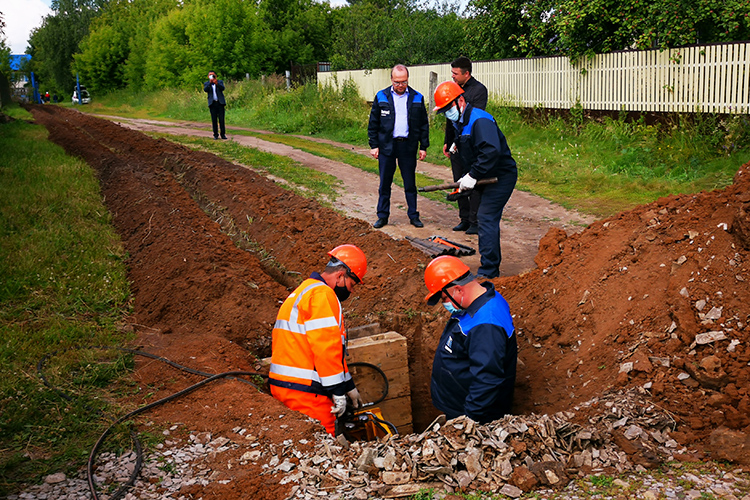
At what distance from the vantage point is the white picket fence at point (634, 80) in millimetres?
11562

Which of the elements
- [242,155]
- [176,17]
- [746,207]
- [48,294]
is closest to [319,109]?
[242,155]

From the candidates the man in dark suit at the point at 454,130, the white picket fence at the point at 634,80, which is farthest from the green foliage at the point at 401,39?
the man in dark suit at the point at 454,130

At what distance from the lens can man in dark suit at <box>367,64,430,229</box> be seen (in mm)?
8694

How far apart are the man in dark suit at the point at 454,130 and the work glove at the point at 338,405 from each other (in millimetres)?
4227

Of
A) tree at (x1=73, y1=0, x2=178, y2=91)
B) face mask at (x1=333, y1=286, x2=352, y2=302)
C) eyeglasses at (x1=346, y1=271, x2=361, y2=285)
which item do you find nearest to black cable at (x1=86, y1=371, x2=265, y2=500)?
face mask at (x1=333, y1=286, x2=352, y2=302)

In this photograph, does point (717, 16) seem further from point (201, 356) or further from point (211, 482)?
point (211, 482)

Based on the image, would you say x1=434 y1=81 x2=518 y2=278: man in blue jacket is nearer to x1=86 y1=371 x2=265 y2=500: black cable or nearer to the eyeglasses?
the eyeglasses

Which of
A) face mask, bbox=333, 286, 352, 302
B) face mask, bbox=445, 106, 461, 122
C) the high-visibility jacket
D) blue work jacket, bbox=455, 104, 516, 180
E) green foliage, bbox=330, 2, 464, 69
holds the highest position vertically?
green foliage, bbox=330, 2, 464, 69

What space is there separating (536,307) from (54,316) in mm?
4563

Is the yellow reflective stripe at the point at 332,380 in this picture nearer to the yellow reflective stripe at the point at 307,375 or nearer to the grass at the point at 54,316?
the yellow reflective stripe at the point at 307,375

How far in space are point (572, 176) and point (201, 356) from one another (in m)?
9.01

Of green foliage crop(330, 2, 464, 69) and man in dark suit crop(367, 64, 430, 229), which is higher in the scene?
green foliage crop(330, 2, 464, 69)

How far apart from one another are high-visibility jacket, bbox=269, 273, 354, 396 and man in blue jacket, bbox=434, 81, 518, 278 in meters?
2.43

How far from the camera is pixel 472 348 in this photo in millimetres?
4133
